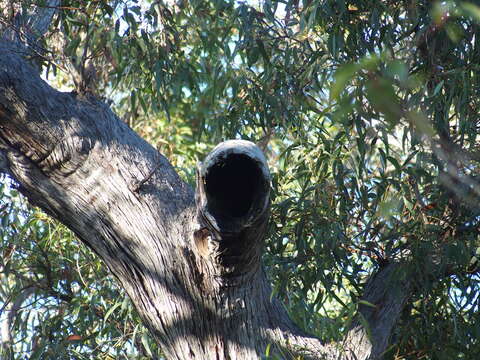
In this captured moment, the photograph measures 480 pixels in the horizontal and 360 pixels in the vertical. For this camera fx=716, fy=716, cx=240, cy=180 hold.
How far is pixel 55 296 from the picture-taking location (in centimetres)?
418

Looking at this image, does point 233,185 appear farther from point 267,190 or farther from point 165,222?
point 165,222

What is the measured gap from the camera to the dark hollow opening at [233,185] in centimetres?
203

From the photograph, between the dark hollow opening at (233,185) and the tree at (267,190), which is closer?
the dark hollow opening at (233,185)

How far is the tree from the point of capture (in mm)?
2301

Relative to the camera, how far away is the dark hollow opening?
2031 millimetres

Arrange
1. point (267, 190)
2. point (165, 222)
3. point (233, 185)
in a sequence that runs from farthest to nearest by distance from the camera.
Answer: point (165, 222) < point (233, 185) < point (267, 190)

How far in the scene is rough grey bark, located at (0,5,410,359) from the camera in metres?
2.13

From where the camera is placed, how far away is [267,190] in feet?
6.67

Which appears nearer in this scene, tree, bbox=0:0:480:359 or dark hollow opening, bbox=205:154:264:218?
dark hollow opening, bbox=205:154:264:218

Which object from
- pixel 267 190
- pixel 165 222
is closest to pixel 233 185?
pixel 267 190

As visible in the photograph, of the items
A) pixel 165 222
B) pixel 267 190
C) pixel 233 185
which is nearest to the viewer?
pixel 267 190

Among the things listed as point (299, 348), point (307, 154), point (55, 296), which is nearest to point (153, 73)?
point (307, 154)

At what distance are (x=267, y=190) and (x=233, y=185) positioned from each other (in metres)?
0.14

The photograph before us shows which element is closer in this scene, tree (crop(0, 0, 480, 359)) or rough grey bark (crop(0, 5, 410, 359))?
rough grey bark (crop(0, 5, 410, 359))
